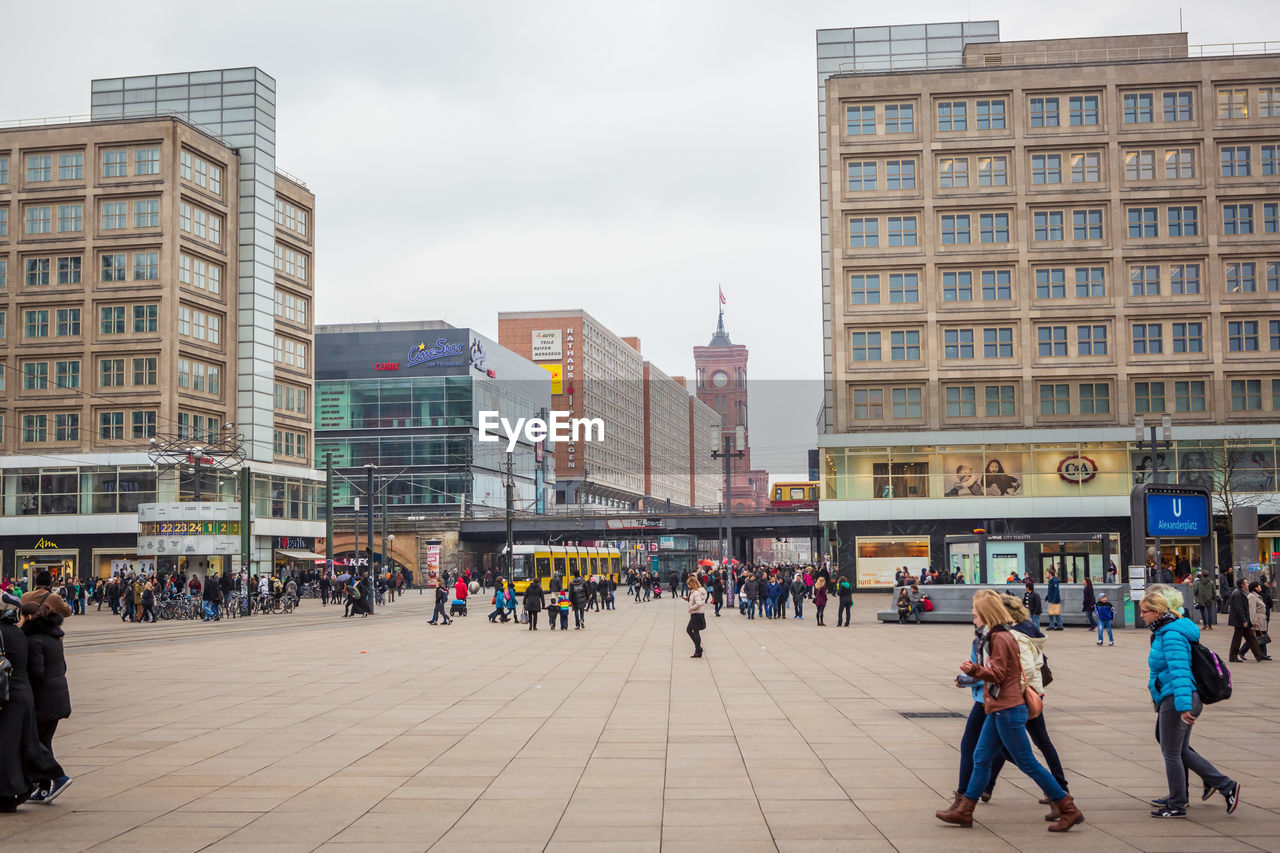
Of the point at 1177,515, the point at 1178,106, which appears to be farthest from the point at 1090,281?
the point at 1177,515

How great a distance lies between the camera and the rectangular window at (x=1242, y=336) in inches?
2542

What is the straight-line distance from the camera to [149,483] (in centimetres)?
6894

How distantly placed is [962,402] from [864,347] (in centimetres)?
612

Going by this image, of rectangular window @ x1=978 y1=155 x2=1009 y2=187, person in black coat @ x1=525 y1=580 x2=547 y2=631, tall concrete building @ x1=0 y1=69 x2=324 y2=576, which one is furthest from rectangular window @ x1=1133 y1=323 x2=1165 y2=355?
tall concrete building @ x1=0 y1=69 x2=324 y2=576

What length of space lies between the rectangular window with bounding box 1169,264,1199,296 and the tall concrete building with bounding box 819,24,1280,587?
0.30ft

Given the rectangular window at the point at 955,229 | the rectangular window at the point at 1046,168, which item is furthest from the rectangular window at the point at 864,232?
the rectangular window at the point at 1046,168

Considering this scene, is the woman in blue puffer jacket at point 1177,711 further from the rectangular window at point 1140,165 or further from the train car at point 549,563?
the rectangular window at point 1140,165

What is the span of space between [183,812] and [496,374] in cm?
11385

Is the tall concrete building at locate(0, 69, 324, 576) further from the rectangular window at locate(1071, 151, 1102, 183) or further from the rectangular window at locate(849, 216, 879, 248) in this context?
the rectangular window at locate(1071, 151, 1102, 183)

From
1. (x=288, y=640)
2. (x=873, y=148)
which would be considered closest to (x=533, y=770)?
(x=288, y=640)

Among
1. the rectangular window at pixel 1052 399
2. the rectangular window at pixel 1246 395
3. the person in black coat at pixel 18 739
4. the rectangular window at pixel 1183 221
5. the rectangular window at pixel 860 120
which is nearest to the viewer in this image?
the person in black coat at pixel 18 739

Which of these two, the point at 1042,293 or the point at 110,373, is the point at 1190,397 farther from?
the point at 110,373

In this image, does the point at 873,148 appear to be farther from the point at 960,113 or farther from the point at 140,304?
the point at 140,304

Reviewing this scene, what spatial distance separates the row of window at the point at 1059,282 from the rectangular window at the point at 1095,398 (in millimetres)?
4796
